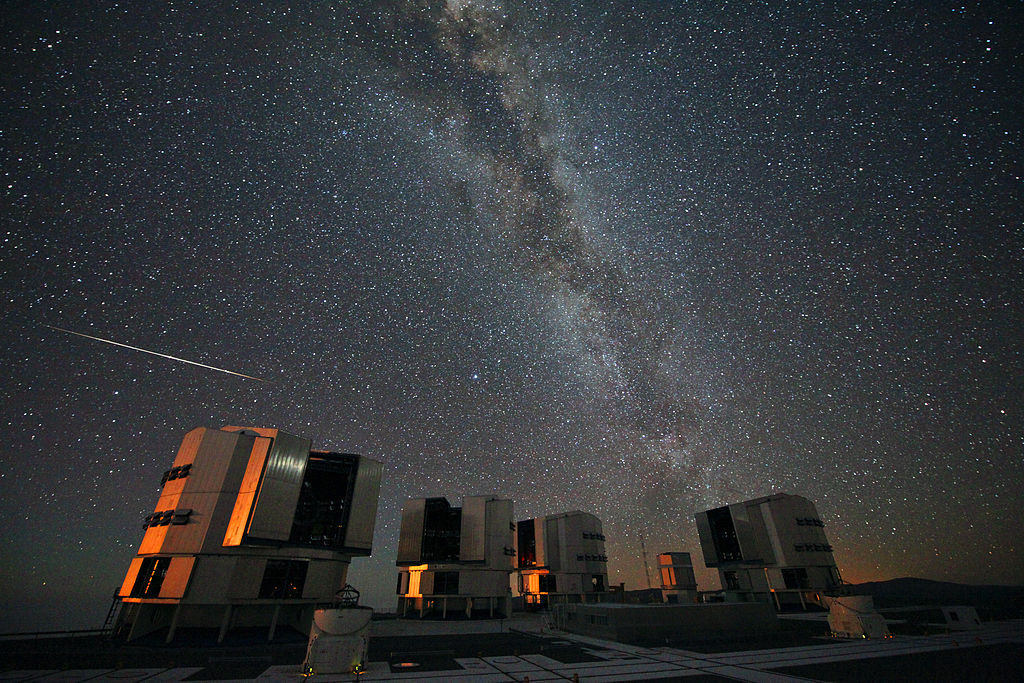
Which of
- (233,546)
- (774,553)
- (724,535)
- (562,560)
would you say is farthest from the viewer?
(724,535)

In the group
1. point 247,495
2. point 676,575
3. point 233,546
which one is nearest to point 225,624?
point 233,546

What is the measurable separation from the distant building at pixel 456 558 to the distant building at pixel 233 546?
19237 mm

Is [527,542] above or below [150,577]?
above

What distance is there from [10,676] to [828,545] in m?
91.2

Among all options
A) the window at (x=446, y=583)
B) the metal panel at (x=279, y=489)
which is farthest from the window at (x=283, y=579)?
the window at (x=446, y=583)

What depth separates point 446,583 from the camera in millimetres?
59031

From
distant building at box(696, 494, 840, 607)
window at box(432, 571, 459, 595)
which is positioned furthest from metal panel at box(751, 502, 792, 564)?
window at box(432, 571, 459, 595)

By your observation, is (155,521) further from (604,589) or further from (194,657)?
(604,589)

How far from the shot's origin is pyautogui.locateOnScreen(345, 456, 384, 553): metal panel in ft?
142

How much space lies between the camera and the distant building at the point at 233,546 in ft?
116

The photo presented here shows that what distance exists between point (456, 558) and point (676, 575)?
4965 cm

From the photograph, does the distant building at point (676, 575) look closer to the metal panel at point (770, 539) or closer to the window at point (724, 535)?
the window at point (724, 535)

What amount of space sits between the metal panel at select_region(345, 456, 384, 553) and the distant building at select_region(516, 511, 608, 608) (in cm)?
4313

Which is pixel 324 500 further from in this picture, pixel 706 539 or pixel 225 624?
pixel 706 539
